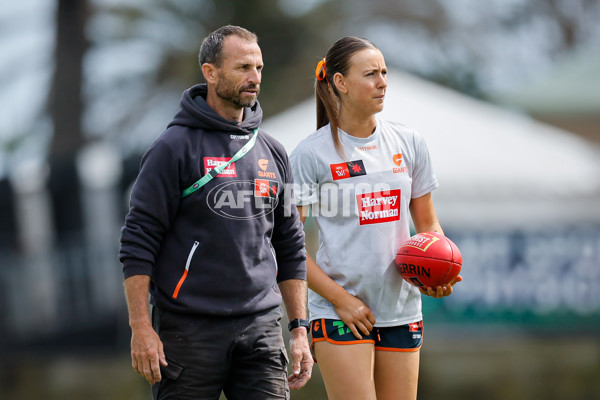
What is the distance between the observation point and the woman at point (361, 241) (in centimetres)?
421

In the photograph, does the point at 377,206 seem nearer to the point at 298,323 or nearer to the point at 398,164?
the point at 398,164

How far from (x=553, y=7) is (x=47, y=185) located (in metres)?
15.6

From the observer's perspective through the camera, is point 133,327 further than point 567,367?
No

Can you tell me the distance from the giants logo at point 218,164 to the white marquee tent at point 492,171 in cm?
737

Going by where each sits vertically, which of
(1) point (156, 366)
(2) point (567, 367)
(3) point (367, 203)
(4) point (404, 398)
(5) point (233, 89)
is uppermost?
(5) point (233, 89)

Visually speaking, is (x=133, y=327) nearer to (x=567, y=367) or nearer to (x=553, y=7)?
(x=567, y=367)

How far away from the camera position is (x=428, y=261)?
13.4 ft

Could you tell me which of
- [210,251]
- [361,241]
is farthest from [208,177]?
[361,241]

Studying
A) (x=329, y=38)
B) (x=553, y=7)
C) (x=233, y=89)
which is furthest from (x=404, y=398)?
(x=553, y=7)

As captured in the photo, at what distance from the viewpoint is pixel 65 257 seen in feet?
40.0

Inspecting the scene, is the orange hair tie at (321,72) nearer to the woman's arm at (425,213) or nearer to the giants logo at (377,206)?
the giants logo at (377,206)

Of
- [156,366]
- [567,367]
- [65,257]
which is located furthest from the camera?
[65,257]

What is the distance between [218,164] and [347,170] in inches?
29.2

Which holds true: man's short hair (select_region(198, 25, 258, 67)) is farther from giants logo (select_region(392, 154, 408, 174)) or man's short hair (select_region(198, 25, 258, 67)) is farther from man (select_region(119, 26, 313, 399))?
giants logo (select_region(392, 154, 408, 174))
